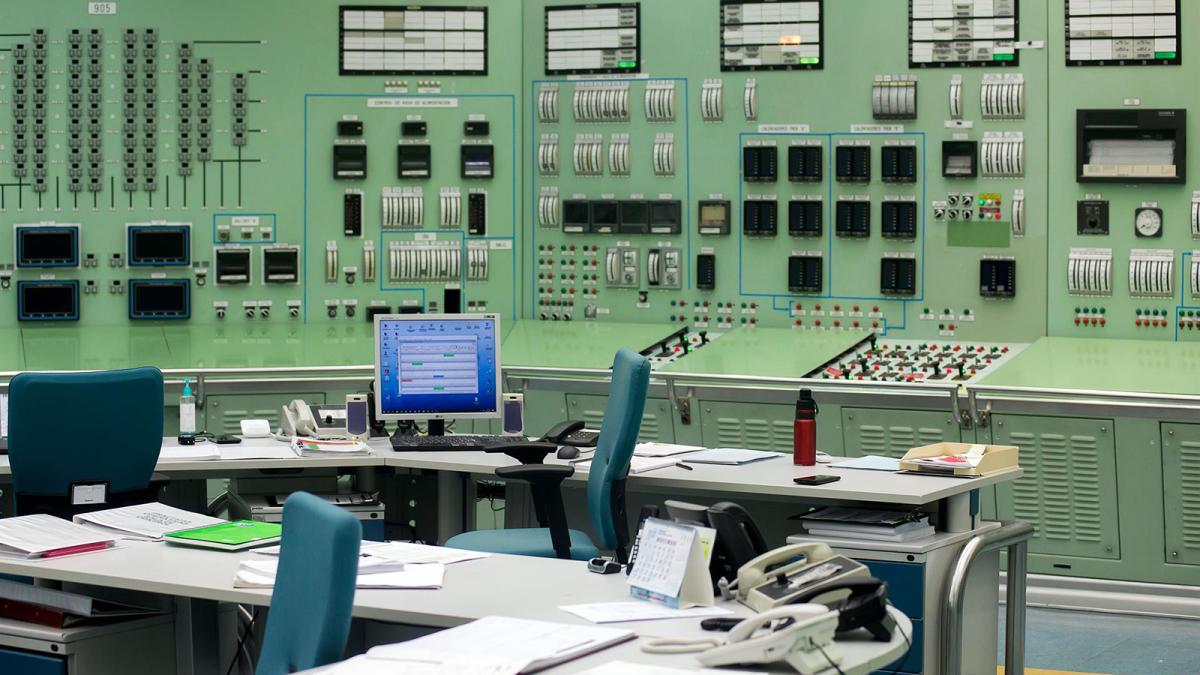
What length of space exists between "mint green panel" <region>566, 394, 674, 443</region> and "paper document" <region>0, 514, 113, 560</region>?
3.04m

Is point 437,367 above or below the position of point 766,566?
above

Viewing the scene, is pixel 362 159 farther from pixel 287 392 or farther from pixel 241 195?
pixel 287 392

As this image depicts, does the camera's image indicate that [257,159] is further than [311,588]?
Yes

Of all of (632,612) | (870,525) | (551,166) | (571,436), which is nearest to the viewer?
(632,612)

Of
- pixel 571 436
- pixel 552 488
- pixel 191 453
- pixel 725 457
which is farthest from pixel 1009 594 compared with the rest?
pixel 191 453

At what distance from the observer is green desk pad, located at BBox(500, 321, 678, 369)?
677cm

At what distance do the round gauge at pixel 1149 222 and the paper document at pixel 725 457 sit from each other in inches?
94.8

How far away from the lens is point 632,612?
307cm

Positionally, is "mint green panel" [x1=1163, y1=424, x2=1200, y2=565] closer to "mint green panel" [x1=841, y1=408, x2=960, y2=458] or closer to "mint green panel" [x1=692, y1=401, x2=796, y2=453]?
"mint green panel" [x1=841, y1=408, x2=960, y2=458]

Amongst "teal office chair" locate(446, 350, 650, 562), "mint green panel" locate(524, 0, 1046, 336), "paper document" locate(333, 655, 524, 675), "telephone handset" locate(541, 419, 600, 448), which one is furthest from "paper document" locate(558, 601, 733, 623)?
"mint green panel" locate(524, 0, 1046, 336)

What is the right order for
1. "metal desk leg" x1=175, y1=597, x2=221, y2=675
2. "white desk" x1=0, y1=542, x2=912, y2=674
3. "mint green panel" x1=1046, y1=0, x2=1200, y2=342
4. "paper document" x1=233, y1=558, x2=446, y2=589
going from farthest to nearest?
"mint green panel" x1=1046, y1=0, x2=1200, y2=342, "metal desk leg" x1=175, y1=597, x2=221, y2=675, "paper document" x1=233, y1=558, x2=446, y2=589, "white desk" x1=0, y1=542, x2=912, y2=674

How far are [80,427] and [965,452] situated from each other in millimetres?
2702

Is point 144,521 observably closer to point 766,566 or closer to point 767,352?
point 766,566

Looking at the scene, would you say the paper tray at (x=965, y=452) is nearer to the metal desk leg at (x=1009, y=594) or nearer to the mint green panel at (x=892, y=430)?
the metal desk leg at (x=1009, y=594)
